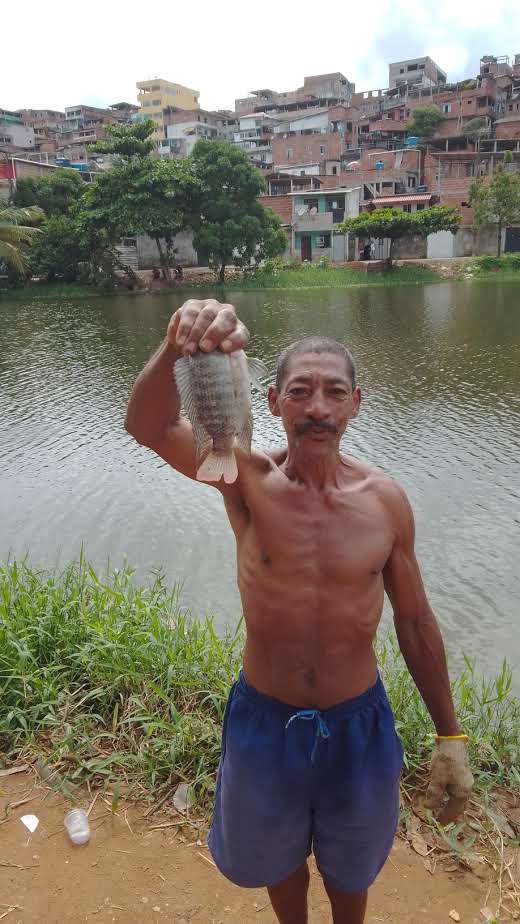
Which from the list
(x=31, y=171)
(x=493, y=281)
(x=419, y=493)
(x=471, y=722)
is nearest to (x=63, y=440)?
(x=419, y=493)

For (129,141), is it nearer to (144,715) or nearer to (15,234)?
(15,234)

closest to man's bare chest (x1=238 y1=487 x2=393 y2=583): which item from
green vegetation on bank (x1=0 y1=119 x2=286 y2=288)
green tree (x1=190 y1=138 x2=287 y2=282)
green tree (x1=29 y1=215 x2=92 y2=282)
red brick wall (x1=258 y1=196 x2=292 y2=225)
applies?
green vegetation on bank (x1=0 y1=119 x2=286 y2=288)

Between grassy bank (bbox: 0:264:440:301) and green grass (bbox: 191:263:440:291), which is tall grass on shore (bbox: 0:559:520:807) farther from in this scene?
green grass (bbox: 191:263:440:291)

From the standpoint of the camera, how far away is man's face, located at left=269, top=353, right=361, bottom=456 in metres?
2.10

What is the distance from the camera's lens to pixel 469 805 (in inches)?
123

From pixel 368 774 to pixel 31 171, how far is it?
138 feet

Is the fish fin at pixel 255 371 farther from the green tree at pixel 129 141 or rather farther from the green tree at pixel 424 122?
the green tree at pixel 424 122

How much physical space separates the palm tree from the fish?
3077 centimetres

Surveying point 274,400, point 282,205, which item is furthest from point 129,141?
point 274,400

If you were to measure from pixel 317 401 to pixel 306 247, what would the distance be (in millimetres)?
43243

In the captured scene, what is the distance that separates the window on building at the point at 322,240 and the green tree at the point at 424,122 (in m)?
18.8

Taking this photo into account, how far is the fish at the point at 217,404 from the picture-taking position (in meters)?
1.77

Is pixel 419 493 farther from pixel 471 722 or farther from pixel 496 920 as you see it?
pixel 496 920

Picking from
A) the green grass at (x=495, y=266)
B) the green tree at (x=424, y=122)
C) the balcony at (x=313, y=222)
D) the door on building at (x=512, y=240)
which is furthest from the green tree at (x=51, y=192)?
the green tree at (x=424, y=122)
